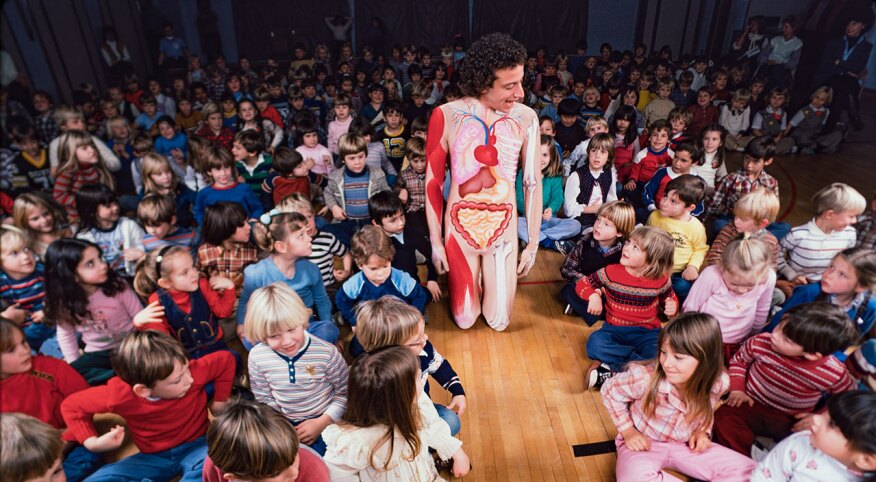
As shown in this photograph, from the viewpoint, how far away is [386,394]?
1.38 metres

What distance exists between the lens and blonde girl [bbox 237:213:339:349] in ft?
7.59

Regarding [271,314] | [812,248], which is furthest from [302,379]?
[812,248]

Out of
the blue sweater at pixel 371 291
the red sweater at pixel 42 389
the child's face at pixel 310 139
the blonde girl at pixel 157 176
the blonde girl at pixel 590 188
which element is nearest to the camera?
the red sweater at pixel 42 389

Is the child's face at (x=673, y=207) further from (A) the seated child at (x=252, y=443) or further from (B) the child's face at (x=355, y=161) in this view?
(A) the seated child at (x=252, y=443)

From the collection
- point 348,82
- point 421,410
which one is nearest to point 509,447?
point 421,410

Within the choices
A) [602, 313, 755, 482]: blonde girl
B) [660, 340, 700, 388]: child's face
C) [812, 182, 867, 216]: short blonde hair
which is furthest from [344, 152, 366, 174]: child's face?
[812, 182, 867, 216]: short blonde hair

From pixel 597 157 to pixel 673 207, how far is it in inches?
29.6

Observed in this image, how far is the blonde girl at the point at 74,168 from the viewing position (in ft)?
5.08

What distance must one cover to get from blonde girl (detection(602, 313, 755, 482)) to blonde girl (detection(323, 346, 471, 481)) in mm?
832

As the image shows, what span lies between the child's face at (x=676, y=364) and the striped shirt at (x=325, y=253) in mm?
1893

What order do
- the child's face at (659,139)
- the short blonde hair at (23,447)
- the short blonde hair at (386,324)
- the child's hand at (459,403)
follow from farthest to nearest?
1. the child's face at (659,139)
2. the child's hand at (459,403)
3. the short blonde hair at (386,324)
4. the short blonde hair at (23,447)

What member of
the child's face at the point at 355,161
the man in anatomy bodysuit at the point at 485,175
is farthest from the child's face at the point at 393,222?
the child's face at the point at 355,161

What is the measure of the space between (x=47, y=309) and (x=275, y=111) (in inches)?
155

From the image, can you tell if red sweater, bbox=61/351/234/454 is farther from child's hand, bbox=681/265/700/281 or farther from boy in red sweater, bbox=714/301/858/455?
child's hand, bbox=681/265/700/281
